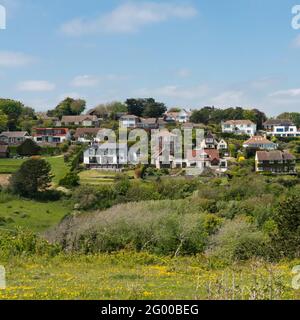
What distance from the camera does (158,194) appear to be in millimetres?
36375

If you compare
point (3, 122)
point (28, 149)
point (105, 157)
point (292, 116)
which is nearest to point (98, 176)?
point (105, 157)

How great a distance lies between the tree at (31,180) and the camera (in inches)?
1490

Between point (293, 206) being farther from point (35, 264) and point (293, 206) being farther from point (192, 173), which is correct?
point (192, 173)

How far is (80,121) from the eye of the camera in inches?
2687

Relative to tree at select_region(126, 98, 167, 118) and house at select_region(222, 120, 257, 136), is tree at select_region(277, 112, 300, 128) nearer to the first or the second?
house at select_region(222, 120, 257, 136)

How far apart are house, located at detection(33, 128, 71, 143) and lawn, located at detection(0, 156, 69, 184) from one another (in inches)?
325

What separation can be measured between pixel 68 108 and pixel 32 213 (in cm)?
4469

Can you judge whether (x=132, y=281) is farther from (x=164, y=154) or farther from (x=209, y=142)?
(x=209, y=142)

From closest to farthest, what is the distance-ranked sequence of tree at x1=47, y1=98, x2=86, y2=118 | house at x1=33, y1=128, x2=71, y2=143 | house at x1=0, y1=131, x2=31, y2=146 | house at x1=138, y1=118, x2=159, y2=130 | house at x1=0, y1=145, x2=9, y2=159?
house at x1=0, y1=145, x2=9, y2=159
house at x1=0, y1=131, x2=31, y2=146
house at x1=33, y1=128, x2=71, y2=143
house at x1=138, y1=118, x2=159, y2=130
tree at x1=47, y1=98, x2=86, y2=118

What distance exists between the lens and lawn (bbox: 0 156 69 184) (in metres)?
41.9

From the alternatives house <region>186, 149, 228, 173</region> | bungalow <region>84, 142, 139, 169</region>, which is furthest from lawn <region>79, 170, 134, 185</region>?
house <region>186, 149, 228, 173</region>

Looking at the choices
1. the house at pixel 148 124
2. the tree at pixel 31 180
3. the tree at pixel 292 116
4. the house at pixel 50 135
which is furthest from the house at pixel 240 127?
the tree at pixel 31 180
